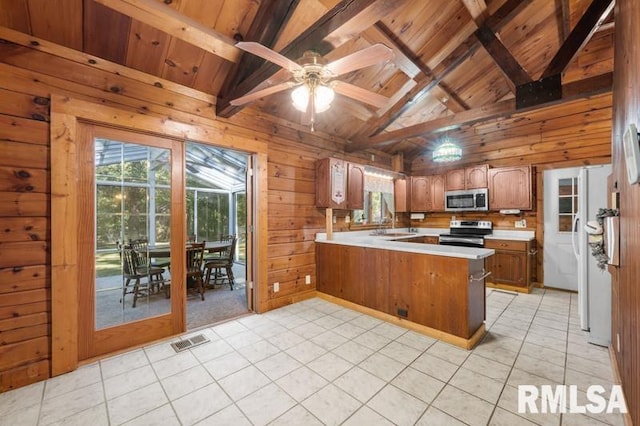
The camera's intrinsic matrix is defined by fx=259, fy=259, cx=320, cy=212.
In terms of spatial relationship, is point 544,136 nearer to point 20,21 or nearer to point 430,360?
point 430,360

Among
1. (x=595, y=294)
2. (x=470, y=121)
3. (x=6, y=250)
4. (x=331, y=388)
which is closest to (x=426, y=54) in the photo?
(x=470, y=121)

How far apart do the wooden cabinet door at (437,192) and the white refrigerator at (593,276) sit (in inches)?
105

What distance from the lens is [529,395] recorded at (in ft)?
6.19

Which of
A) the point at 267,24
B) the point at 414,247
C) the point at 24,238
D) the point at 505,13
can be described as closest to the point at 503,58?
the point at 505,13

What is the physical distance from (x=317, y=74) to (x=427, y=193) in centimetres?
455

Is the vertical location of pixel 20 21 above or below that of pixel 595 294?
above

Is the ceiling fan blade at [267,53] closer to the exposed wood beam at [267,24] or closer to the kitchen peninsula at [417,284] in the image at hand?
the exposed wood beam at [267,24]

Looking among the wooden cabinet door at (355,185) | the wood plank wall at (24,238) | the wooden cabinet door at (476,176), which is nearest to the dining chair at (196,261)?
the wood plank wall at (24,238)

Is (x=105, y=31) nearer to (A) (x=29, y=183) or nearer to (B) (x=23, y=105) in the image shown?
(B) (x=23, y=105)

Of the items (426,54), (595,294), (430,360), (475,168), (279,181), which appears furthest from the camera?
(475,168)

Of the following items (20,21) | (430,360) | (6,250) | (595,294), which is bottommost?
(430,360)

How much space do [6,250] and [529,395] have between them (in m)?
4.08

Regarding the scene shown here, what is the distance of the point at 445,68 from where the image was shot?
10.9 ft

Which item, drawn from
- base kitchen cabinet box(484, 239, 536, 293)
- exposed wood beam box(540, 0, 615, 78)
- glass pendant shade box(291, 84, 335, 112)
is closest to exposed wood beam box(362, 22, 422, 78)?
glass pendant shade box(291, 84, 335, 112)
